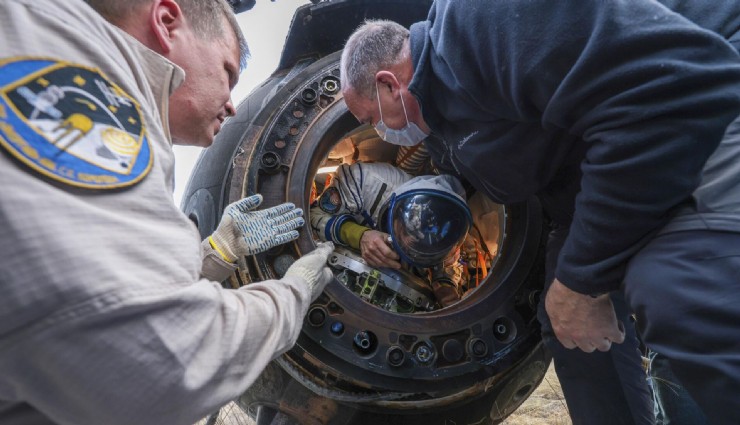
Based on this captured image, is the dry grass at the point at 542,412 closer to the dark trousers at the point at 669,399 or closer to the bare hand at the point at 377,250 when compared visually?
the dark trousers at the point at 669,399

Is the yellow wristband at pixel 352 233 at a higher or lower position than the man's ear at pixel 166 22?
lower

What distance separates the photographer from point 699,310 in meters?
0.89

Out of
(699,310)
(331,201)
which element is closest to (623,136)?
(699,310)

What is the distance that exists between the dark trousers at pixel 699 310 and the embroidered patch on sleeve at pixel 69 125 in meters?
1.11

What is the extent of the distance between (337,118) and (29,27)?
4.19 ft

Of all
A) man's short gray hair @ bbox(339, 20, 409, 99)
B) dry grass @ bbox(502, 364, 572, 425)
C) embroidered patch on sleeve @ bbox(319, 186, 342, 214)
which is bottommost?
dry grass @ bbox(502, 364, 572, 425)

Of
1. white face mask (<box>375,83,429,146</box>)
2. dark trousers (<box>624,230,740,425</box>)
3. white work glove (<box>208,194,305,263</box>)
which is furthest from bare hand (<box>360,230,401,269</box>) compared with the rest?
dark trousers (<box>624,230,740,425</box>)

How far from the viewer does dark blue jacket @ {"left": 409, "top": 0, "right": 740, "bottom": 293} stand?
902 mm

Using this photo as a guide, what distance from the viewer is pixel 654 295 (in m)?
0.97

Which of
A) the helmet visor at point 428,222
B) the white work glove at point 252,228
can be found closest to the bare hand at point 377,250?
the helmet visor at point 428,222

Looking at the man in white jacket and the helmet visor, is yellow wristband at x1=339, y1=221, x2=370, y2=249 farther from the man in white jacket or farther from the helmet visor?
the man in white jacket

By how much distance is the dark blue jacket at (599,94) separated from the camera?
90 cm

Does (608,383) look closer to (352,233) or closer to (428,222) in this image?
(428,222)

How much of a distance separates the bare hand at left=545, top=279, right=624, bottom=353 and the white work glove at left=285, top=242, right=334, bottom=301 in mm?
776
